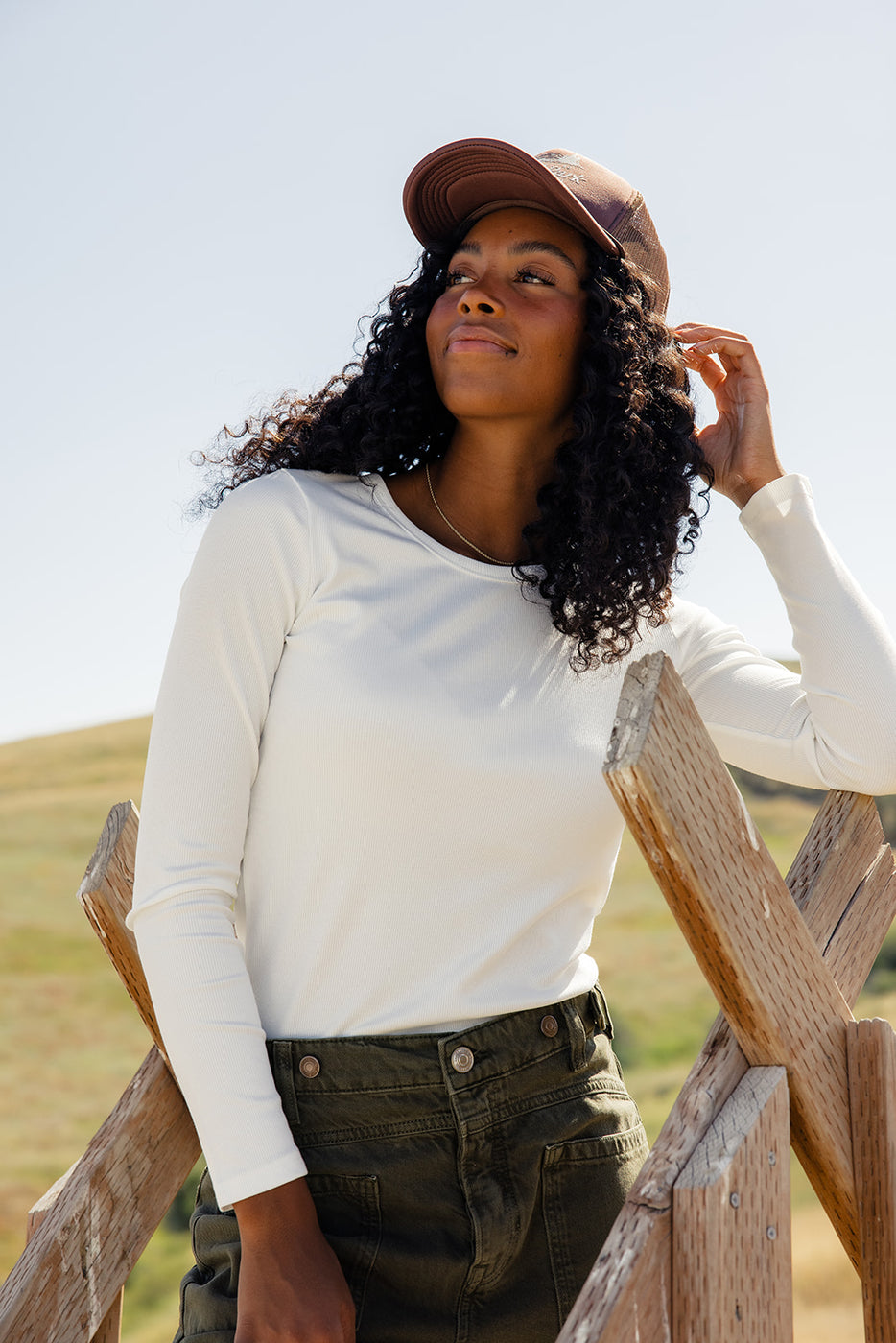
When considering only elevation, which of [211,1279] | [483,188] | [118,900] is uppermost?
[483,188]

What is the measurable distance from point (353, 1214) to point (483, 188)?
1.58 meters

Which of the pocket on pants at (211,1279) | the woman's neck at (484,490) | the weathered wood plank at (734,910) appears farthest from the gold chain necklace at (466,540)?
the pocket on pants at (211,1279)

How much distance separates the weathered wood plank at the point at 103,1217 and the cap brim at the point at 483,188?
1426 millimetres

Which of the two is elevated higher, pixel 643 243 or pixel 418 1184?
pixel 643 243

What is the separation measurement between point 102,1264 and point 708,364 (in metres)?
1.75

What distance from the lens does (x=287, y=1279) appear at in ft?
4.41

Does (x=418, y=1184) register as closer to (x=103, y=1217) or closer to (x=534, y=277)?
(x=103, y=1217)

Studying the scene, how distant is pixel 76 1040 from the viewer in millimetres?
11117

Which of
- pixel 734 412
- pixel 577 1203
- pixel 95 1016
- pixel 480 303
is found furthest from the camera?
pixel 95 1016

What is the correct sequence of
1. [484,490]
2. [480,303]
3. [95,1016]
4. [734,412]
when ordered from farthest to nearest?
[95,1016] → [734,412] → [484,490] → [480,303]

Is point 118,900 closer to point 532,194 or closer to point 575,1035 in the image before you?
point 575,1035

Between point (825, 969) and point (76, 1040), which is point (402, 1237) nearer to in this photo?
point (825, 969)

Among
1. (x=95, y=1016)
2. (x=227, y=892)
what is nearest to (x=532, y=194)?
(x=227, y=892)

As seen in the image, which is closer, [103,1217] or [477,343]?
[103,1217]
